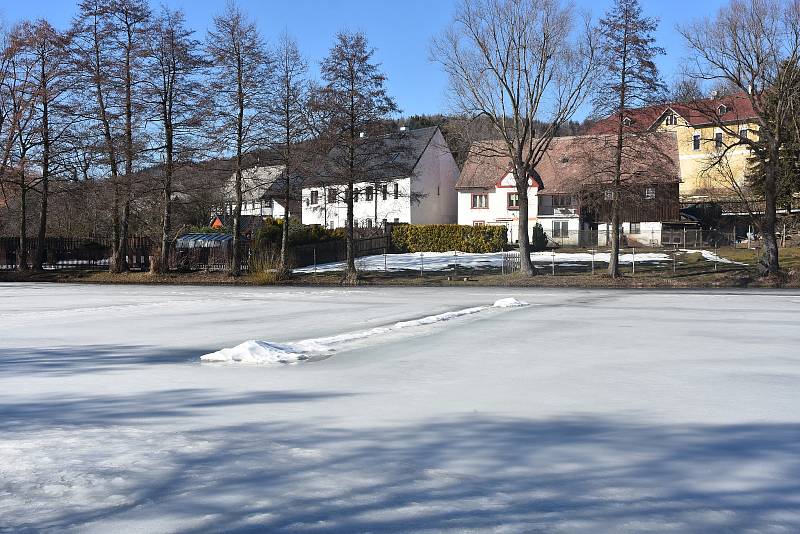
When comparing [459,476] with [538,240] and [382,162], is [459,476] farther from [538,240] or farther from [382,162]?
[538,240]

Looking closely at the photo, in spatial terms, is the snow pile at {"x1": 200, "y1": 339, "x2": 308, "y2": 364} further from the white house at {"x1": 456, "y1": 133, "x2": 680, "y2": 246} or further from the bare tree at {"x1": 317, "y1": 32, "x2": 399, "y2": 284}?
the white house at {"x1": 456, "y1": 133, "x2": 680, "y2": 246}

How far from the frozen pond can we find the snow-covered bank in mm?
27857

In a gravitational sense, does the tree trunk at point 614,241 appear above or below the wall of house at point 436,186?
below

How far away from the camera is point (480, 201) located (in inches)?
2692

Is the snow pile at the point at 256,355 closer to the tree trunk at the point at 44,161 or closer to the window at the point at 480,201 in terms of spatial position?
the tree trunk at the point at 44,161

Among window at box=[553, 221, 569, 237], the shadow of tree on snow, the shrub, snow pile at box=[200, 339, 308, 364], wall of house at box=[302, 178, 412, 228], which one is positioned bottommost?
the shadow of tree on snow

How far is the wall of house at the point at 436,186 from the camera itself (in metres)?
66.2

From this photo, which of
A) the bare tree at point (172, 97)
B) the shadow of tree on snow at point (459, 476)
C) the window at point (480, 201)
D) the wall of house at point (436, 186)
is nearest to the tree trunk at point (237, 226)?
the bare tree at point (172, 97)

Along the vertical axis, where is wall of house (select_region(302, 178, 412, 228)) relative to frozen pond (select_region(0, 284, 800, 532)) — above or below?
above

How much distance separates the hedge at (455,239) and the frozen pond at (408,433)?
4032 centimetres

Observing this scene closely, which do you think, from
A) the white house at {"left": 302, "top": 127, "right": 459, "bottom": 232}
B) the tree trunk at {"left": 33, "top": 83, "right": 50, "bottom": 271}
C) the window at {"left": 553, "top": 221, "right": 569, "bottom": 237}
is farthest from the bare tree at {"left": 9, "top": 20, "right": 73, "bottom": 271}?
the window at {"left": 553, "top": 221, "right": 569, "bottom": 237}

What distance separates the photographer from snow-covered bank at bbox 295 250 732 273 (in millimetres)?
42938

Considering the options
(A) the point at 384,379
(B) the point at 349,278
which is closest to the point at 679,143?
(B) the point at 349,278

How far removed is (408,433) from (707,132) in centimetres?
8007
